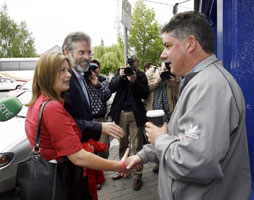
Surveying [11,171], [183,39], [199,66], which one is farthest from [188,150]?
[11,171]

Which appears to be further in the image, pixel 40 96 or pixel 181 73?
pixel 40 96

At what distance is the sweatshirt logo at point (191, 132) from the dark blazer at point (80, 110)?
3.61ft

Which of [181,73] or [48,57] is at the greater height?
[48,57]

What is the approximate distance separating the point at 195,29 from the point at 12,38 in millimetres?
34491

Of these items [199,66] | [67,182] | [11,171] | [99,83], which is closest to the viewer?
[199,66]

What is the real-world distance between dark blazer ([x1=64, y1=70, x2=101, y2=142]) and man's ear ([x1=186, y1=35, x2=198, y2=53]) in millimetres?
1070

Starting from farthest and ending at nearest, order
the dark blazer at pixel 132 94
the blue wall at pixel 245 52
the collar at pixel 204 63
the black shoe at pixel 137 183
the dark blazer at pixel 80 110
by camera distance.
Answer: the dark blazer at pixel 132 94
the black shoe at pixel 137 183
the dark blazer at pixel 80 110
the blue wall at pixel 245 52
the collar at pixel 204 63

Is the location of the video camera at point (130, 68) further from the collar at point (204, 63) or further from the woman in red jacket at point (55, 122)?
the collar at point (204, 63)

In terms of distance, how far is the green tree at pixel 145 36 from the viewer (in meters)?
19.7

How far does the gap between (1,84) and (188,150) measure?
23899mm

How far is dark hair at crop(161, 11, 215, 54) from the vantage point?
4.14ft

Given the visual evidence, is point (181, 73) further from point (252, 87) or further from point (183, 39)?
point (252, 87)

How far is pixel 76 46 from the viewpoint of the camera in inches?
86.0

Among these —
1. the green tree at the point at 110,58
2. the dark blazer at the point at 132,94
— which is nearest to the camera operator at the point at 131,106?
the dark blazer at the point at 132,94
